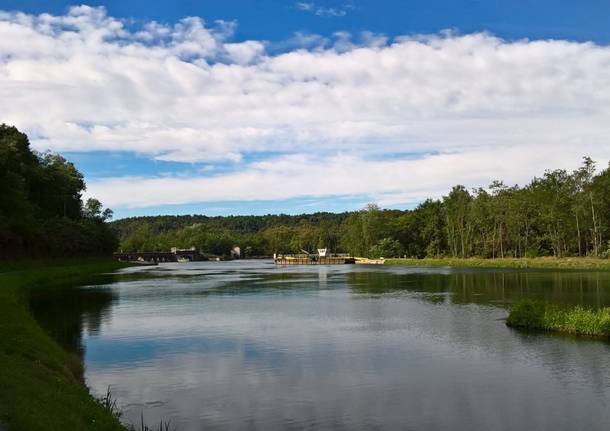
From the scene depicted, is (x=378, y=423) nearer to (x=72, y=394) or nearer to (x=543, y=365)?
(x=72, y=394)

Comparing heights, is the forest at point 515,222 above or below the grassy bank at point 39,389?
above

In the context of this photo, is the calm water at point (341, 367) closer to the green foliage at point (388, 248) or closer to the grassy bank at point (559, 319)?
the grassy bank at point (559, 319)

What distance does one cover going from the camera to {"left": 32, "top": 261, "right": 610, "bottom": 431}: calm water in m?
16.9

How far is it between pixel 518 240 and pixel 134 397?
116561 millimetres

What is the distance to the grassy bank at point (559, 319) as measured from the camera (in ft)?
95.8

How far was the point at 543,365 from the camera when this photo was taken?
75.2 feet

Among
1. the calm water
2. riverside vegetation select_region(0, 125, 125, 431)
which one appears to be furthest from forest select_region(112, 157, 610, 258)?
riverside vegetation select_region(0, 125, 125, 431)

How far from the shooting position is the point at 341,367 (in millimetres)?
23234

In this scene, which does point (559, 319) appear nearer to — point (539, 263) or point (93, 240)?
point (539, 263)

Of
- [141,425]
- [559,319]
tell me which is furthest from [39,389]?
[559,319]

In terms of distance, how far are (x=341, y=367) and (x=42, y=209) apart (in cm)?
9959

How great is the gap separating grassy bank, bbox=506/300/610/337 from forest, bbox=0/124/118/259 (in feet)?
193

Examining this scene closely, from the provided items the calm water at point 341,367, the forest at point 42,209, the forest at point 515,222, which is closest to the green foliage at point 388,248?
the forest at point 515,222

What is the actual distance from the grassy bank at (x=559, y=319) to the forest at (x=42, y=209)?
5879 centimetres
